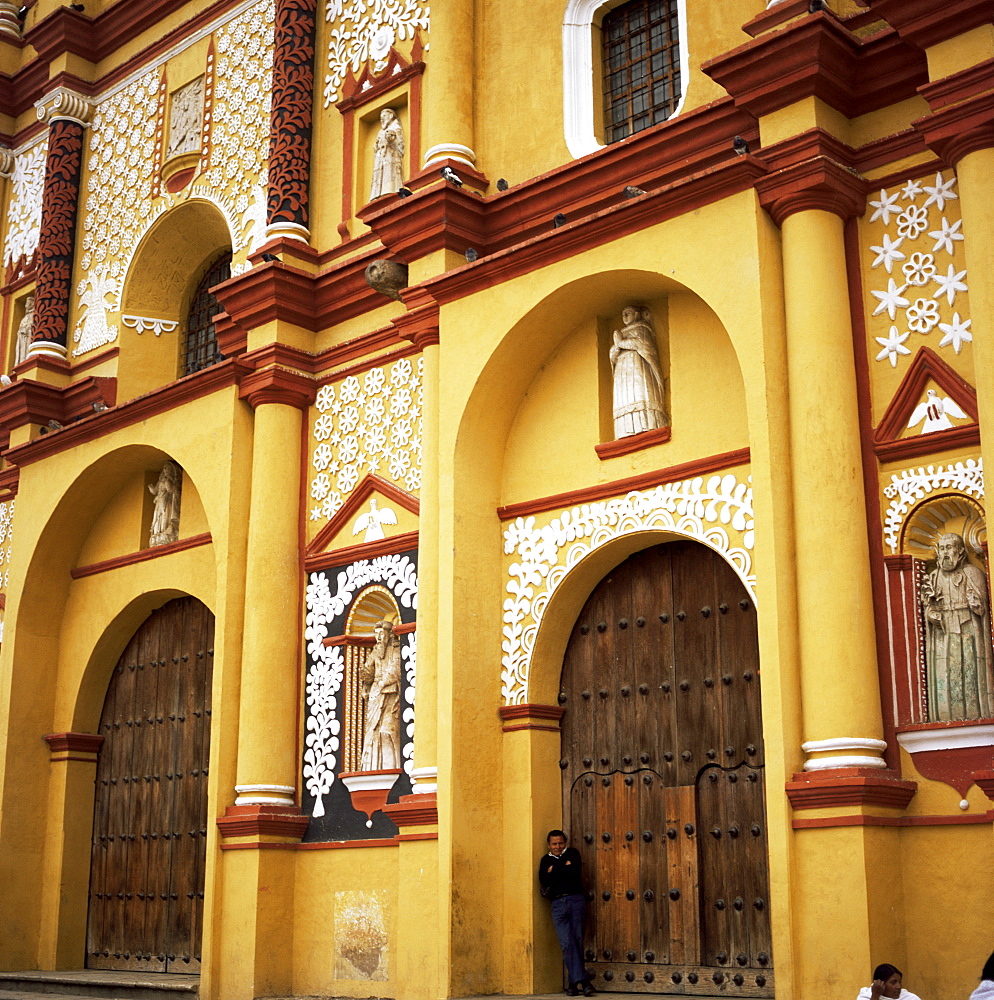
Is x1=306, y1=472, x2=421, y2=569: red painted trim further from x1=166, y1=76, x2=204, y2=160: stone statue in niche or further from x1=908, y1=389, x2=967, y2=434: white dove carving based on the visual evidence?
x1=166, y1=76, x2=204, y2=160: stone statue in niche

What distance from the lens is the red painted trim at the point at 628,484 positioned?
10.5 m

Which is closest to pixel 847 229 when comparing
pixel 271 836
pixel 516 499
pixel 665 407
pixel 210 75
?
pixel 665 407

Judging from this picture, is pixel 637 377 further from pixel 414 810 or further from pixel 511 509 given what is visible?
pixel 414 810

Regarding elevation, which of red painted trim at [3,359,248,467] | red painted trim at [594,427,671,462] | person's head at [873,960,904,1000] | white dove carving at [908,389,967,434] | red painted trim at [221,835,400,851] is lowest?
person's head at [873,960,904,1000]

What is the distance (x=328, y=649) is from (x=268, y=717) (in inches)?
31.0

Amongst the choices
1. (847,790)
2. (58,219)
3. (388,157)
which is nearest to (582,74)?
(388,157)

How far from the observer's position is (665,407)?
11.2 m

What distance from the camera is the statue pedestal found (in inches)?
481

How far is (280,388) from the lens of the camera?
44.7ft

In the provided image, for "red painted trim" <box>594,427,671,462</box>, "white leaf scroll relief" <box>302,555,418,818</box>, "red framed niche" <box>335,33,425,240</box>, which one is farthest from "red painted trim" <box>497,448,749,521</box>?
"red framed niche" <box>335,33,425,240</box>

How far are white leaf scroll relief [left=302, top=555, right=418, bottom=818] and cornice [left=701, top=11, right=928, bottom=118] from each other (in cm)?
483

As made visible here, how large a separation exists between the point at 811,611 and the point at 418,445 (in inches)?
175

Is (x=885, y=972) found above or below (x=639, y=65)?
below

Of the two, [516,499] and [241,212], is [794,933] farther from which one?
[241,212]
